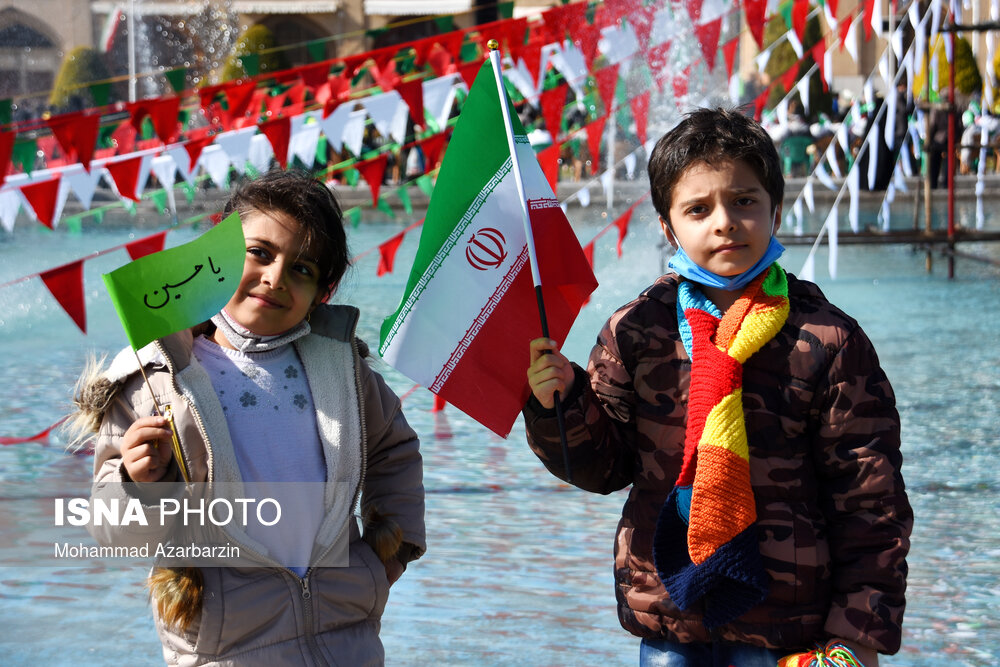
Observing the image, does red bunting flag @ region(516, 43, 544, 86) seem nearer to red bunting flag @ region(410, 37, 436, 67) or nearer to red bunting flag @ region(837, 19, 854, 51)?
red bunting flag @ region(410, 37, 436, 67)

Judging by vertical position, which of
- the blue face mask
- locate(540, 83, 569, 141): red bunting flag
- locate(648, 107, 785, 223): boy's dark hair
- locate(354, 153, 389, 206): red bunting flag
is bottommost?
locate(354, 153, 389, 206): red bunting flag

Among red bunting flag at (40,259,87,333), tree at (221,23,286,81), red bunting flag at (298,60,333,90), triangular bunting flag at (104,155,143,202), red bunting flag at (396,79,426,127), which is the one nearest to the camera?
red bunting flag at (40,259,87,333)

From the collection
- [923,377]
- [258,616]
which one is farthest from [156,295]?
[923,377]

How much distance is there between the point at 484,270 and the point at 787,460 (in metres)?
0.67

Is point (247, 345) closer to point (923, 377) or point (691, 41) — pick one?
→ point (923, 377)

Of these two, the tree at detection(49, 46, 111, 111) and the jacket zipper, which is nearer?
the jacket zipper

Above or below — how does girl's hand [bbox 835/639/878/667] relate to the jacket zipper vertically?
below

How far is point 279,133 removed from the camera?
280 inches

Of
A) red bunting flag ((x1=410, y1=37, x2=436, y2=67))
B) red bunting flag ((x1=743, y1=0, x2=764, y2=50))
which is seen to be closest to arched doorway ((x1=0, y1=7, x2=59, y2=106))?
red bunting flag ((x1=410, y1=37, x2=436, y2=67))

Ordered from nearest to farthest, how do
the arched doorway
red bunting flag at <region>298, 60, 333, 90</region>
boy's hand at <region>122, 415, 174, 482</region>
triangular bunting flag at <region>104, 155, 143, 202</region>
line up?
boy's hand at <region>122, 415, 174, 482</region>, triangular bunting flag at <region>104, 155, 143, 202</region>, red bunting flag at <region>298, 60, 333, 90</region>, the arched doorway

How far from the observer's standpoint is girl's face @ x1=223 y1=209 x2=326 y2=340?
2.30 meters

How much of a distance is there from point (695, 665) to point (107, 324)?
892cm

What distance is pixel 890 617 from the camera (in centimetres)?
205

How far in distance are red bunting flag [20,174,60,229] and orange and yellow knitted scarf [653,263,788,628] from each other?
17.7 feet
